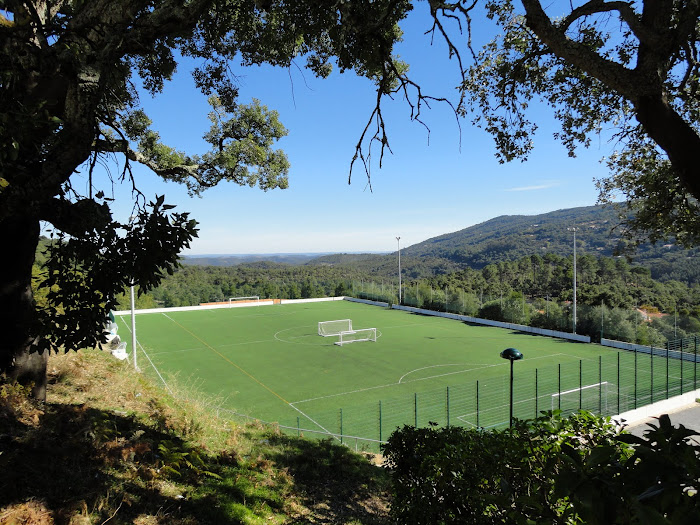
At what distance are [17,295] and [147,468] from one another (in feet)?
7.75

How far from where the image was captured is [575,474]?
1233 millimetres

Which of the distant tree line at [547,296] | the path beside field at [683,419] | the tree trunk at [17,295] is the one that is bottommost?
the path beside field at [683,419]

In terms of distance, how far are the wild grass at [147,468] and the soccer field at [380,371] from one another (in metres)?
3.43

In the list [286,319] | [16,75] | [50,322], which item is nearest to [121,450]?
[50,322]

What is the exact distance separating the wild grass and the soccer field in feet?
11.3

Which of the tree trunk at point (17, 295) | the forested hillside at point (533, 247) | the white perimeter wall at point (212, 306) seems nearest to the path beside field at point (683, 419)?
the tree trunk at point (17, 295)

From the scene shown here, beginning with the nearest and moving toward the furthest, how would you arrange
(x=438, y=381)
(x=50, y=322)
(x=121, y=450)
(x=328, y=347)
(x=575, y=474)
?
(x=575, y=474), (x=50, y=322), (x=121, y=450), (x=438, y=381), (x=328, y=347)

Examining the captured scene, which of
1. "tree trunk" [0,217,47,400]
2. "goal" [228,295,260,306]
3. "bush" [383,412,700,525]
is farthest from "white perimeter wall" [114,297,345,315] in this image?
"bush" [383,412,700,525]

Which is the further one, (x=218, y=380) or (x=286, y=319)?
(x=286, y=319)

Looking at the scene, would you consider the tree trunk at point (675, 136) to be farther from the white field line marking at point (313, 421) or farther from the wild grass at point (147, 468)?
the white field line marking at point (313, 421)

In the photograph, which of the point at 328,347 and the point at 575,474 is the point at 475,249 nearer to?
the point at 328,347

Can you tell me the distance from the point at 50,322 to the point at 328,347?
21.8 meters

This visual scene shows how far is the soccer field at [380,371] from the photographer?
13578 mm

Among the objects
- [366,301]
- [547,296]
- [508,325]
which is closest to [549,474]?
[508,325]
